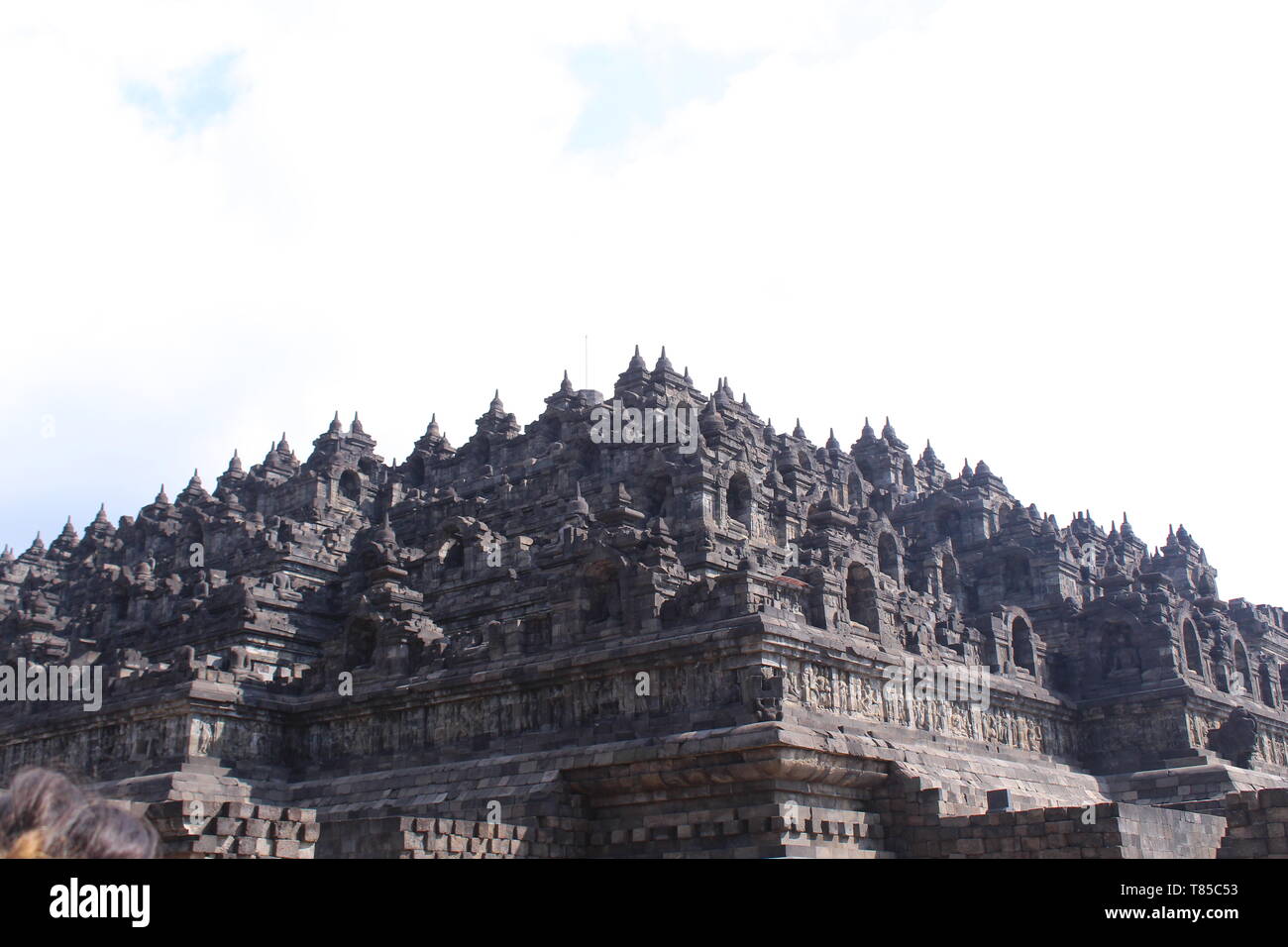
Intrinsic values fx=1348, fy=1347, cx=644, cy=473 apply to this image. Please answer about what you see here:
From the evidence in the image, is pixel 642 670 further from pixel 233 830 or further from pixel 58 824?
pixel 58 824

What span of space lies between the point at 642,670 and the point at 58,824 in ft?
81.7

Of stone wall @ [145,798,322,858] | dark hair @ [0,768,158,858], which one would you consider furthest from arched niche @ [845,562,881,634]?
dark hair @ [0,768,158,858]

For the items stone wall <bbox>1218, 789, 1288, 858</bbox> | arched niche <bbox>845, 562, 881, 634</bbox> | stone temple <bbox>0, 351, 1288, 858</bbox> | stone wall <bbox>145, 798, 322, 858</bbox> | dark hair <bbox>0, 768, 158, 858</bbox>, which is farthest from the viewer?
arched niche <bbox>845, 562, 881, 634</bbox>

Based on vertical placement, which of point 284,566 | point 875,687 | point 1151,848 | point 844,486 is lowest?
point 1151,848

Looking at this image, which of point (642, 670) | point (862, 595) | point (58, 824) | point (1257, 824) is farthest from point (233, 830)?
point (1257, 824)

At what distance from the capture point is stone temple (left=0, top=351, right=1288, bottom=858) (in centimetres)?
2767

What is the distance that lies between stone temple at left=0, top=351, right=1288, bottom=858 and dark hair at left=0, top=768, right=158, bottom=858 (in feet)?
56.1

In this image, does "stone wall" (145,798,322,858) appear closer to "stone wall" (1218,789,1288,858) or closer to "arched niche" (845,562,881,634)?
"arched niche" (845,562,881,634)

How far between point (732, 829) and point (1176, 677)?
22.1 metres

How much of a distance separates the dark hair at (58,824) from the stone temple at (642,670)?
673 inches

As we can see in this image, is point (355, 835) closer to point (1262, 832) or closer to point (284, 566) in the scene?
point (1262, 832)

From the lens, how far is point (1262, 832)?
1059 inches

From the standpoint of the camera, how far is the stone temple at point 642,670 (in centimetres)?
2767
